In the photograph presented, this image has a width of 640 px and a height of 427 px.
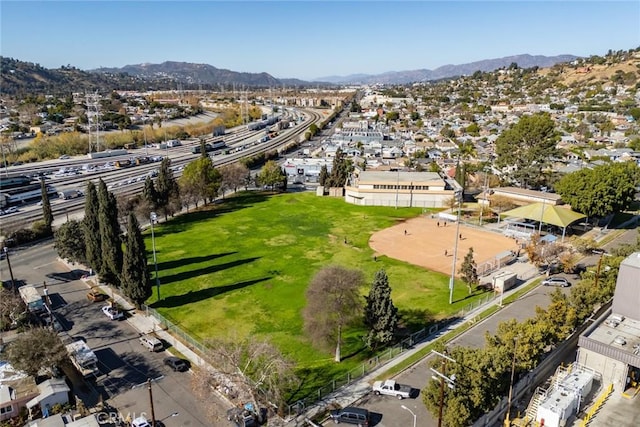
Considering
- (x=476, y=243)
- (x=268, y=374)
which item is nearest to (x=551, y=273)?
(x=476, y=243)

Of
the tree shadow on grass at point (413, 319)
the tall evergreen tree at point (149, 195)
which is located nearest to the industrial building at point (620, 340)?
the tree shadow on grass at point (413, 319)

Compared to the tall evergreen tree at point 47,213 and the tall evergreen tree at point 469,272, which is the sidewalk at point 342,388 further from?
the tall evergreen tree at point 47,213

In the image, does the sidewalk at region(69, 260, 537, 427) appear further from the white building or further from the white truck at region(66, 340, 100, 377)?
the white building

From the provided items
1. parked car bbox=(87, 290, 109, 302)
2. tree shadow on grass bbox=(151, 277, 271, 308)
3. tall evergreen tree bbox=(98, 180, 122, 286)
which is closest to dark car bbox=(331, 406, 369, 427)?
tree shadow on grass bbox=(151, 277, 271, 308)

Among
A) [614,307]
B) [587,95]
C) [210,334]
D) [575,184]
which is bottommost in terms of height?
→ [210,334]

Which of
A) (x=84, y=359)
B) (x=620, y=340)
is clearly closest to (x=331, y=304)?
(x=84, y=359)

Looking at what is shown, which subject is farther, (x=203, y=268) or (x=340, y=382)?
(x=203, y=268)

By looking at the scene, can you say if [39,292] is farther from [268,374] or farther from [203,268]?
[268,374]
